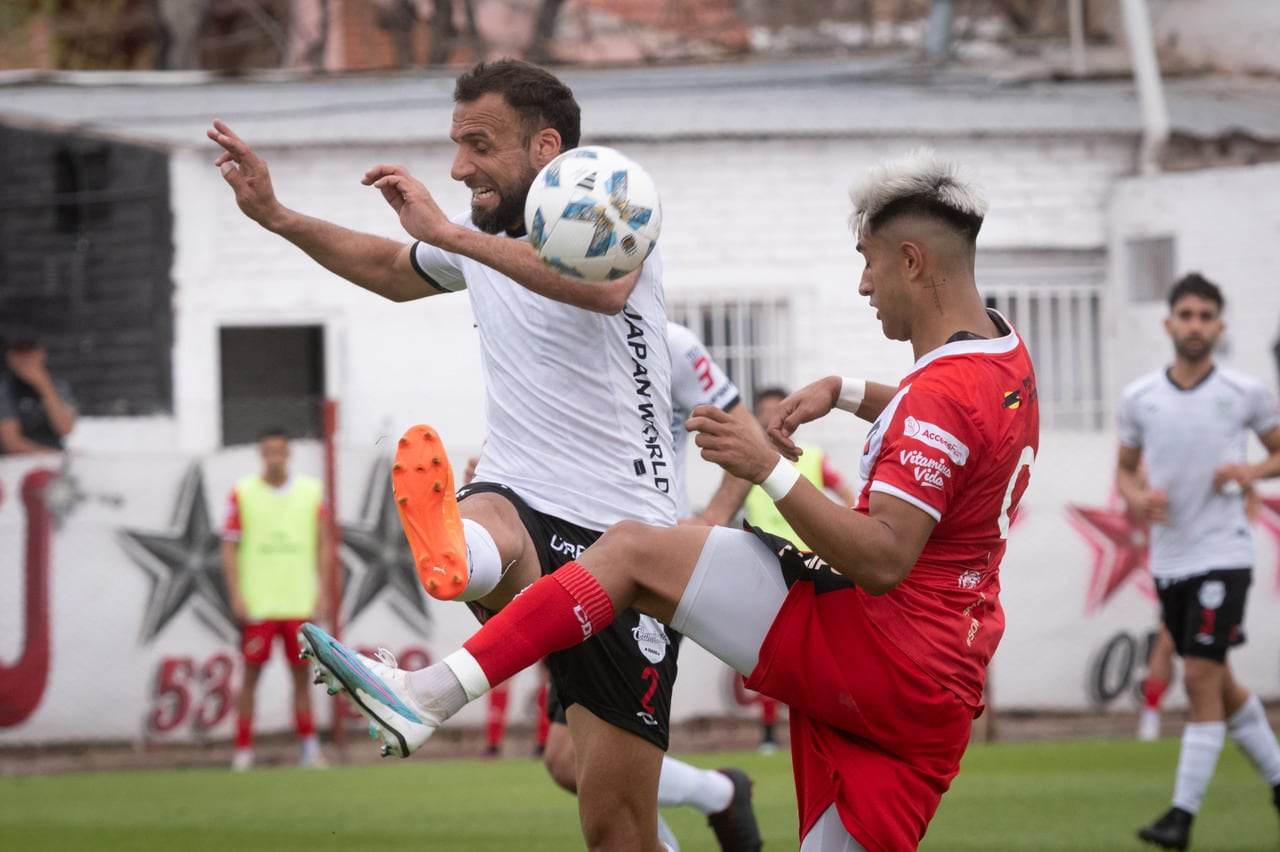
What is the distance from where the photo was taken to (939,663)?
191 inches

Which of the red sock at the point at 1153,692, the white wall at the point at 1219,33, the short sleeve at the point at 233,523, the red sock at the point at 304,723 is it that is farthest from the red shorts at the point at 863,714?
the white wall at the point at 1219,33

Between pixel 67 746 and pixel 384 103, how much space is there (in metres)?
7.13

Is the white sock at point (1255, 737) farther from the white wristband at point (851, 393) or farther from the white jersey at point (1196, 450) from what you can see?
the white wristband at point (851, 393)

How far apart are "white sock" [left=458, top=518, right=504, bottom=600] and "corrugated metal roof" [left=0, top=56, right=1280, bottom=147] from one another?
41.0ft

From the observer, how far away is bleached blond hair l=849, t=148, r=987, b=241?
16.0ft

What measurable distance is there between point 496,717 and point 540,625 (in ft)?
31.1

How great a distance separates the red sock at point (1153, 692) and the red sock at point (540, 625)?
10075mm

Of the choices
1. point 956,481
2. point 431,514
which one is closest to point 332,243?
point 431,514

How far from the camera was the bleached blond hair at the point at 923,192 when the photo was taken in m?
4.88

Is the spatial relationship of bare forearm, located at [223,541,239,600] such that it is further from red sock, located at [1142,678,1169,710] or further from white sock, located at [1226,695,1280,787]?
white sock, located at [1226,695,1280,787]

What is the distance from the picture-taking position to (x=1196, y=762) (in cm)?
883

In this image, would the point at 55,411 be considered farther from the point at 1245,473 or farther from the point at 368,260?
the point at 368,260

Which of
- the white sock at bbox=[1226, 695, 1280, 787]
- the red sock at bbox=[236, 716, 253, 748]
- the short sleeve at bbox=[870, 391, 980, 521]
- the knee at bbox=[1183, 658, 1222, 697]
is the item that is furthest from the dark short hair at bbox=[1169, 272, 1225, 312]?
the red sock at bbox=[236, 716, 253, 748]

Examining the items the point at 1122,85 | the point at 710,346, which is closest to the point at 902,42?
the point at 1122,85
